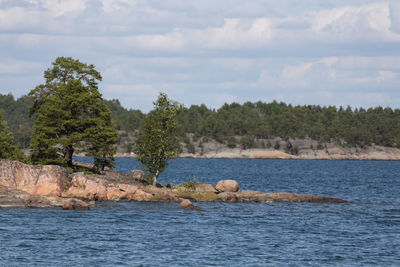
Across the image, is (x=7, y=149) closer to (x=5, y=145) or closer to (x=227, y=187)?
(x=5, y=145)

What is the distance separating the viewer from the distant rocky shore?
163ft

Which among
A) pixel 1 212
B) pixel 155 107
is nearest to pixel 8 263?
pixel 1 212

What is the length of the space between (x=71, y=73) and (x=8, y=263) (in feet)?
131

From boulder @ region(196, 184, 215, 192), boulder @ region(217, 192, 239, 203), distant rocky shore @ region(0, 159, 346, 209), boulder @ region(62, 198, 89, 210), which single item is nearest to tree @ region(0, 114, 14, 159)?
distant rocky shore @ region(0, 159, 346, 209)

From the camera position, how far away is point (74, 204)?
160 ft

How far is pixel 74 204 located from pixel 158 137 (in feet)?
50.1

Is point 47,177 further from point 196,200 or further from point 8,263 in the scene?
point 8,263

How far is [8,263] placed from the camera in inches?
1166

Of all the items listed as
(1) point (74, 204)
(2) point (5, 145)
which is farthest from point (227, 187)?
(2) point (5, 145)

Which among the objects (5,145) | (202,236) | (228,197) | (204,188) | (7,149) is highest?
(5,145)

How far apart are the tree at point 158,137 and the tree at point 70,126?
147 inches

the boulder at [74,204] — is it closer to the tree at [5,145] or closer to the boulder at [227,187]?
the tree at [5,145]

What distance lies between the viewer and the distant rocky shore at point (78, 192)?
163ft

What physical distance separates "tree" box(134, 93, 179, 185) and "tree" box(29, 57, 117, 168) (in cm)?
374
